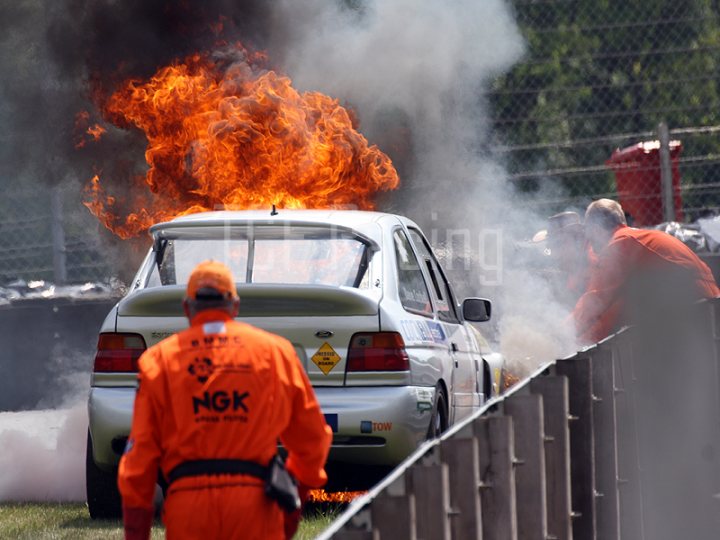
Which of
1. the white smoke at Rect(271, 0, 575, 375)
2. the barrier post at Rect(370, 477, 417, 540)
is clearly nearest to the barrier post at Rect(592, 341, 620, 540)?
the barrier post at Rect(370, 477, 417, 540)

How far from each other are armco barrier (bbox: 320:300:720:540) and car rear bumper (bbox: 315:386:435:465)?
114cm

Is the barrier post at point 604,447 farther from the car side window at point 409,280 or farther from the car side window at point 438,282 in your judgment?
the car side window at point 438,282

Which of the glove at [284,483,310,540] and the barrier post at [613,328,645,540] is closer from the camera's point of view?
the glove at [284,483,310,540]

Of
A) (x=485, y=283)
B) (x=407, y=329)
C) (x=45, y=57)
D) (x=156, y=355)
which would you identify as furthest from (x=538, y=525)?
(x=45, y=57)

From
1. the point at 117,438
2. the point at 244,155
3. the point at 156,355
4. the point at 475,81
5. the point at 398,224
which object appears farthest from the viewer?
the point at 475,81

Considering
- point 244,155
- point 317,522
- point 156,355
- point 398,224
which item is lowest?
point 317,522

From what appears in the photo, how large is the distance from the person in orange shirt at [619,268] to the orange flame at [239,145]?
2078mm

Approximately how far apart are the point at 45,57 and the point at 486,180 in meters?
4.59

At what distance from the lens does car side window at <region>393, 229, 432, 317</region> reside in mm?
8750

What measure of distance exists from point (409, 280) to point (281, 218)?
2.76ft

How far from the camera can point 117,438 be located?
8148 mm

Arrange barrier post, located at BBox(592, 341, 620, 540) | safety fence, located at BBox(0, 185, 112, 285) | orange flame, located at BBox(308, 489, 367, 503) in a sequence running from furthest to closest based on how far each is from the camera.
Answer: safety fence, located at BBox(0, 185, 112, 285), orange flame, located at BBox(308, 489, 367, 503), barrier post, located at BBox(592, 341, 620, 540)

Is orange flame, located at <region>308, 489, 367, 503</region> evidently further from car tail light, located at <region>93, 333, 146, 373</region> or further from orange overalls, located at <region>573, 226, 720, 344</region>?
orange overalls, located at <region>573, 226, 720, 344</region>

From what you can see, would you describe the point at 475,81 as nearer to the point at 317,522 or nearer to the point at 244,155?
the point at 244,155
